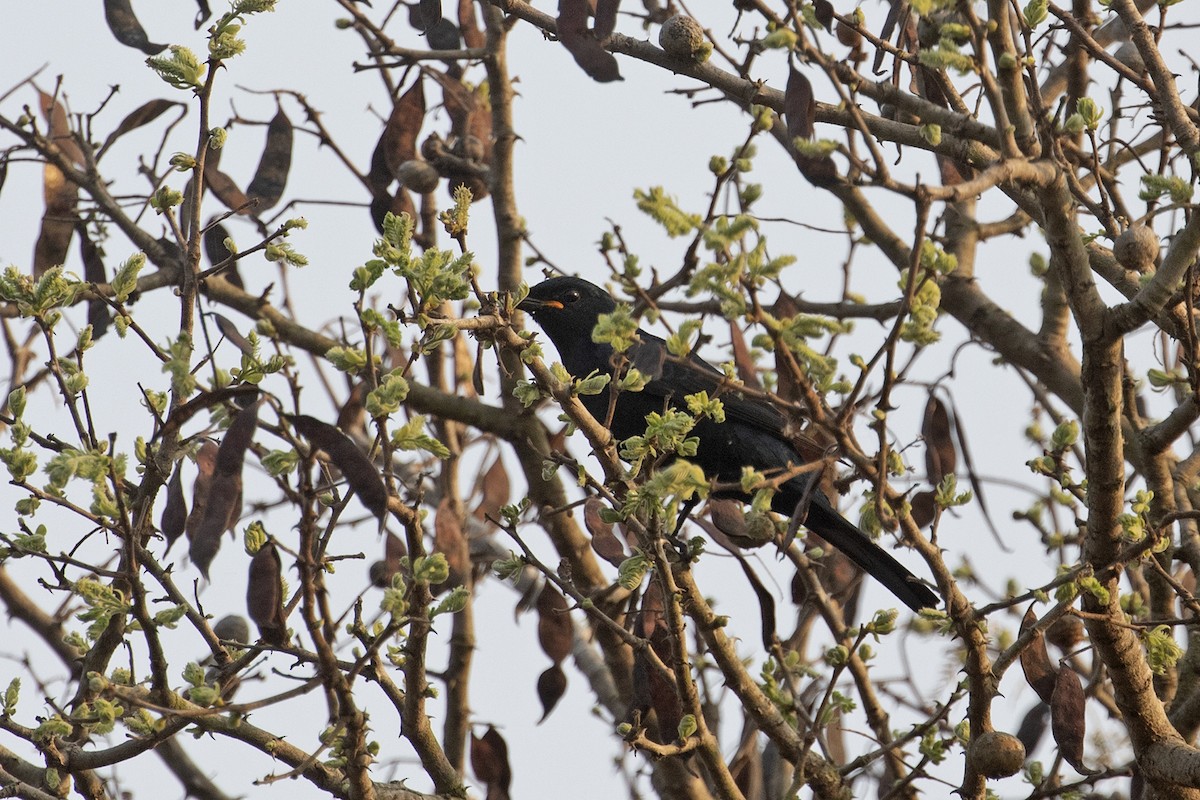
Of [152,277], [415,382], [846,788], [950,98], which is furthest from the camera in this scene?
[415,382]

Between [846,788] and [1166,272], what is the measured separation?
1.82 m

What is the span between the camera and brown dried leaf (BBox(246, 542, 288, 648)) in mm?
2805

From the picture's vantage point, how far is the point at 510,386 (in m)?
5.65

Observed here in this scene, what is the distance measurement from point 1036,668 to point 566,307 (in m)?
3.05

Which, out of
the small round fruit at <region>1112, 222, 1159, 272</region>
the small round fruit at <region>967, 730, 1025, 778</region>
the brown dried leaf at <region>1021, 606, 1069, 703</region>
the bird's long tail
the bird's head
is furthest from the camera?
the bird's head

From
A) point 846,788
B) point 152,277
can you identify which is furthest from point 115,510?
point 152,277

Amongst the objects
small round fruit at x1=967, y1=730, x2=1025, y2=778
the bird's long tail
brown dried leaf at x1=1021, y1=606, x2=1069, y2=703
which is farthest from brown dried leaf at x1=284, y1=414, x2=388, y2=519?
the bird's long tail

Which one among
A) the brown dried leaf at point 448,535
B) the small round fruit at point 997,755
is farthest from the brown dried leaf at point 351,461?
the small round fruit at point 997,755

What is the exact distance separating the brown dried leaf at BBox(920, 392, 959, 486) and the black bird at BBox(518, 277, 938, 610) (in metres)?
0.66

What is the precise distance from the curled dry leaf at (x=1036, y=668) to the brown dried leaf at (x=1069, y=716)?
105mm

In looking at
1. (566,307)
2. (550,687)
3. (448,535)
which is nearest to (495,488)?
(566,307)

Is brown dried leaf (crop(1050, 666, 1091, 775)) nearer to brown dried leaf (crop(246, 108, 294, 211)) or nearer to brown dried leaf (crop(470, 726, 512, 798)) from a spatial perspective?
brown dried leaf (crop(470, 726, 512, 798))

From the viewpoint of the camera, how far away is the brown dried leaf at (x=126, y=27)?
445cm

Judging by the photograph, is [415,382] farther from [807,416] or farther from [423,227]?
[807,416]
